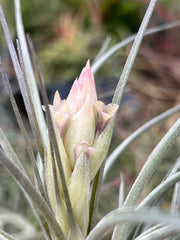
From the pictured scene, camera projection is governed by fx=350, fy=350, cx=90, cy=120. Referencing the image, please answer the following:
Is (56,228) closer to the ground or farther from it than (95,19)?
closer to the ground

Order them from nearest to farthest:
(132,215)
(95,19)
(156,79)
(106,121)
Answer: (132,215)
(106,121)
(156,79)
(95,19)

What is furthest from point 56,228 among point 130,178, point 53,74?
point 53,74

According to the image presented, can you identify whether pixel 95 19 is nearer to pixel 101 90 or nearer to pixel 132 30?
pixel 132 30

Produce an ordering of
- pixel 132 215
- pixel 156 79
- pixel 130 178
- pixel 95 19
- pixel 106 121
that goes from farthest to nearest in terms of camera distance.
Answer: pixel 95 19, pixel 156 79, pixel 130 178, pixel 106 121, pixel 132 215

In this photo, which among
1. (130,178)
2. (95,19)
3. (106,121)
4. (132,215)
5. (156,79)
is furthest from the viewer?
(95,19)

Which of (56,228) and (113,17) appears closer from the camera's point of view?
(56,228)

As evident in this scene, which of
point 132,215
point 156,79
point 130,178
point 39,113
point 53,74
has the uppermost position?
point 53,74

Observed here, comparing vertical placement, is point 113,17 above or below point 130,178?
above

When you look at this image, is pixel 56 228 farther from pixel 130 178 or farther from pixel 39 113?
pixel 130 178

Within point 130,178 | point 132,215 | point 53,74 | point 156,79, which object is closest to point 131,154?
point 130,178
